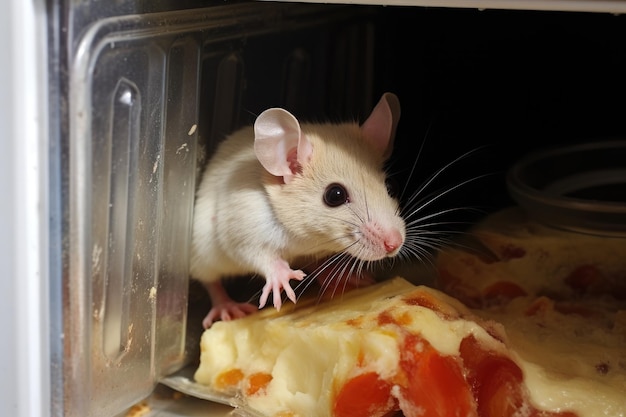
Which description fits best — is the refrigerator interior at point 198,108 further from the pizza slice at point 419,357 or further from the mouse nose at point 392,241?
the mouse nose at point 392,241

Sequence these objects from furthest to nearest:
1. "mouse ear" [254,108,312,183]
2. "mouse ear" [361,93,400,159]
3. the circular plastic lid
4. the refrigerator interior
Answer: the circular plastic lid < "mouse ear" [361,93,400,159] < "mouse ear" [254,108,312,183] < the refrigerator interior

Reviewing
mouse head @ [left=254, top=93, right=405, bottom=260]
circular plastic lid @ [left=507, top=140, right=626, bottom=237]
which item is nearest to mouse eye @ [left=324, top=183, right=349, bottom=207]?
mouse head @ [left=254, top=93, right=405, bottom=260]

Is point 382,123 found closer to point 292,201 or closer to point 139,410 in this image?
point 292,201

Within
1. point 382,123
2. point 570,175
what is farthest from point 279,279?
point 570,175

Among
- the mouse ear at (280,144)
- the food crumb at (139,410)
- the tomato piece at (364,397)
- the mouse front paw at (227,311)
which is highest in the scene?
the mouse ear at (280,144)

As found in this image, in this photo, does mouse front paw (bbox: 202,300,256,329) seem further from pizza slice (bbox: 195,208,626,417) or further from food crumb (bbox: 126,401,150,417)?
food crumb (bbox: 126,401,150,417)

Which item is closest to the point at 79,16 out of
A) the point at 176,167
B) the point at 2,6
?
the point at 2,6

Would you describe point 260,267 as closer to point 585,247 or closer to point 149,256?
point 149,256

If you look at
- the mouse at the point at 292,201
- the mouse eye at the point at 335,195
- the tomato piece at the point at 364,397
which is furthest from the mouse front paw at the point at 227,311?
the tomato piece at the point at 364,397
